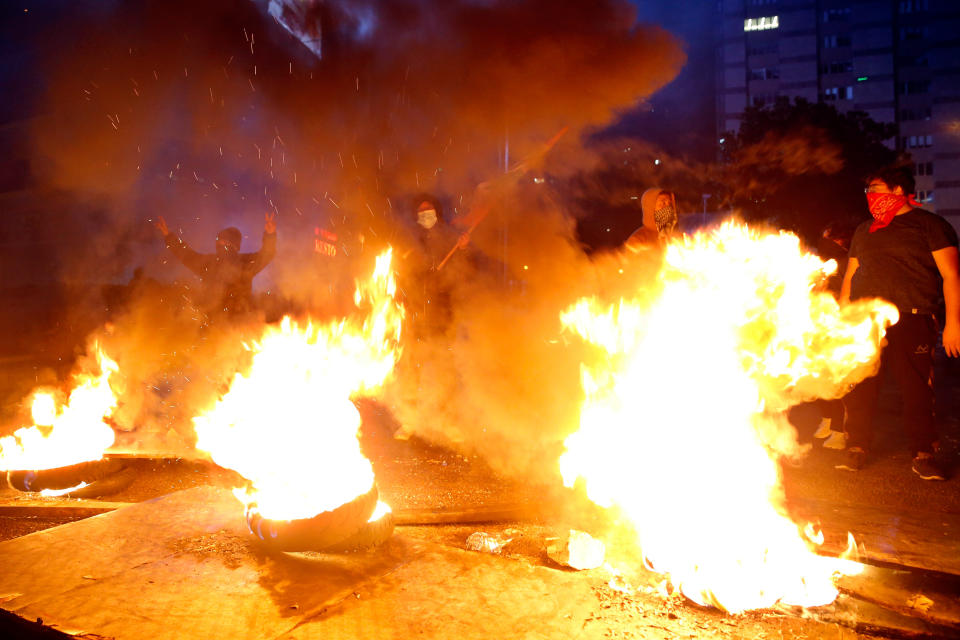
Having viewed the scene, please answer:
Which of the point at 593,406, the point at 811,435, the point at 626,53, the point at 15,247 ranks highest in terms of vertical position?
the point at 626,53

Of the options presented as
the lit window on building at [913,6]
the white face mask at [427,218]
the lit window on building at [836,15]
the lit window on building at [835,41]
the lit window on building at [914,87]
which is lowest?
the white face mask at [427,218]

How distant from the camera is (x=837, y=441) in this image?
4.70 meters

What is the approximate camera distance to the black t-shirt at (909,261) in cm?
393

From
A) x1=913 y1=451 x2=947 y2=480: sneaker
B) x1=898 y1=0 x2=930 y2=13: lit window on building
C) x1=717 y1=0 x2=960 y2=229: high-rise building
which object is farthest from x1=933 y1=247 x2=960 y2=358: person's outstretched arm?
x1=898 y1=0 x2=930 y2=13: lit window on building

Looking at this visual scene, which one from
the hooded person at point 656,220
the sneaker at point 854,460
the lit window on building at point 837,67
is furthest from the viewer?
the lit window on building at point 837,67

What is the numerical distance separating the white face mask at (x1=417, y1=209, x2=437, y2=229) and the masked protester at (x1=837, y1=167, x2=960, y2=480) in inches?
140

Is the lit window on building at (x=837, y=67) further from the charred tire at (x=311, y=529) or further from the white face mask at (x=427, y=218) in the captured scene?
the charred tire at (x=311, y=529)

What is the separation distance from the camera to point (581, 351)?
7.77m

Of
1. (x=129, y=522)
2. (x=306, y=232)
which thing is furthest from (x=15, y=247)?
(x=129, y=522)

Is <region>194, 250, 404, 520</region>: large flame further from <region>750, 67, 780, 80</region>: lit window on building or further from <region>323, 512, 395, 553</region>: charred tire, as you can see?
<region>750, 67, 780, 80</region>: lit window on building

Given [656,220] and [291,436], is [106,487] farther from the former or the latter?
[656,220]

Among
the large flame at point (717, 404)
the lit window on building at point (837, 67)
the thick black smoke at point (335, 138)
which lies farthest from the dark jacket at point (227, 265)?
the lit window on building at point (837, 67)

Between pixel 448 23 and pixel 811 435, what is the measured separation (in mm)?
5199

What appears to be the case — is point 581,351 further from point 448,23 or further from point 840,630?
point 840,630
